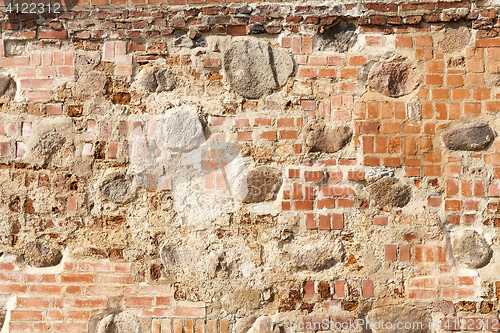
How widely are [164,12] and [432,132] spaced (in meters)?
1.54

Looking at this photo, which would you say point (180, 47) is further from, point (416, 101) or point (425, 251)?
point (425, 251)

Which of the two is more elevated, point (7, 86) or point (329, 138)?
point (7, 86)

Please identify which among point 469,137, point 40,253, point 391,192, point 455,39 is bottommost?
point 40,253

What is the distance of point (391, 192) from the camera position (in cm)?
200

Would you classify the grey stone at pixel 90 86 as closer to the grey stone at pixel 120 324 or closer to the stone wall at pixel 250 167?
the stone wall at pixel 250 167

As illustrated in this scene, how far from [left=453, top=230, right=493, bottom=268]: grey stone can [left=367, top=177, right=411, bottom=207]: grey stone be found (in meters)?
0.34

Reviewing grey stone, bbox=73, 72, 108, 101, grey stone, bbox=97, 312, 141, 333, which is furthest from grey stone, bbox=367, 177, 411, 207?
grey stone, bbox=73, 72, 108, 101

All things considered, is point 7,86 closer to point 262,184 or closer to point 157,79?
point 157,79

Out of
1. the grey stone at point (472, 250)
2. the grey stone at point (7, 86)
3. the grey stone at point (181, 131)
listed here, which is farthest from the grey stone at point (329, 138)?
the grey stone at point (7, 86)

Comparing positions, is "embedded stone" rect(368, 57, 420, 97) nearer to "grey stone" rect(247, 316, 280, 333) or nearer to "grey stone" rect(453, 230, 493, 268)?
"grey stone" rect(453, 230, 493, 268)

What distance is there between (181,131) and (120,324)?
1.05m

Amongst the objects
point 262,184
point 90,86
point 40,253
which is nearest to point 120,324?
point 40,253

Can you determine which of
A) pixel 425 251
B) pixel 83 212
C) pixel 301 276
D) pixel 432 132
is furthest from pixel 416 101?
pixel 83 212

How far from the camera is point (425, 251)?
6.50 feet
